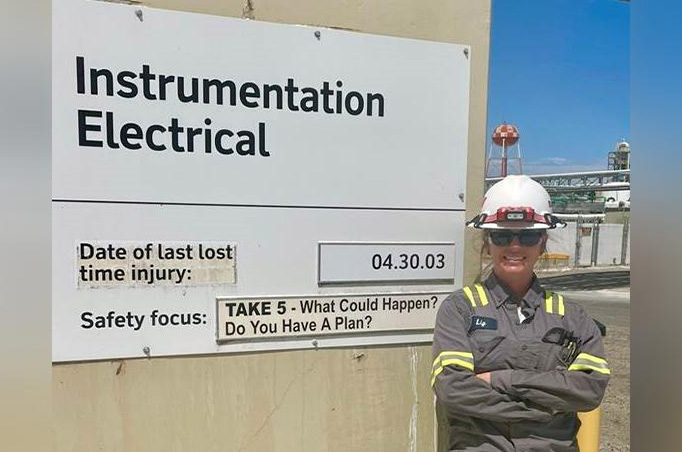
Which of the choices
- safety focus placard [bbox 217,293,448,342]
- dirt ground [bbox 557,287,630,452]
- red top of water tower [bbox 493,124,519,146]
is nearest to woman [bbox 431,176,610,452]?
safety focus placard [bbox 217,293,448,342]

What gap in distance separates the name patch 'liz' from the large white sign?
242mm

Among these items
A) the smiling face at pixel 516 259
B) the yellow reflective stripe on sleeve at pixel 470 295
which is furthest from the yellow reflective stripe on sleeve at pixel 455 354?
the smiling face at pixel 516 259

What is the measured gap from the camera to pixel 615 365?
468 cm

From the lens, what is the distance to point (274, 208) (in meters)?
1.56

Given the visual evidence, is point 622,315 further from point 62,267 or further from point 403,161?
point 62,267

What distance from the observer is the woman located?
1378 mm

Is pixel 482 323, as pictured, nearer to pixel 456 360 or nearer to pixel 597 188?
pixel 456 360

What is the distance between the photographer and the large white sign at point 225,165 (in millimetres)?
1418

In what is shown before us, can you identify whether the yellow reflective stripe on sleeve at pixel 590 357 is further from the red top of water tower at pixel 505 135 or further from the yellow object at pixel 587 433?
the red top of water tower at pixel 505 135

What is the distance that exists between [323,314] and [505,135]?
1540mm

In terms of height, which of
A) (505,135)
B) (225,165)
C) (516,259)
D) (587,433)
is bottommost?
(587,433)

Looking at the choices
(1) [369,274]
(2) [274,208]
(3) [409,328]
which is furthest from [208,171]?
(3) [409,328]

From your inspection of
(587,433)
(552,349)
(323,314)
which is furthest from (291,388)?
(587,433)

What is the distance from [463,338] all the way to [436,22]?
0.97 meters
